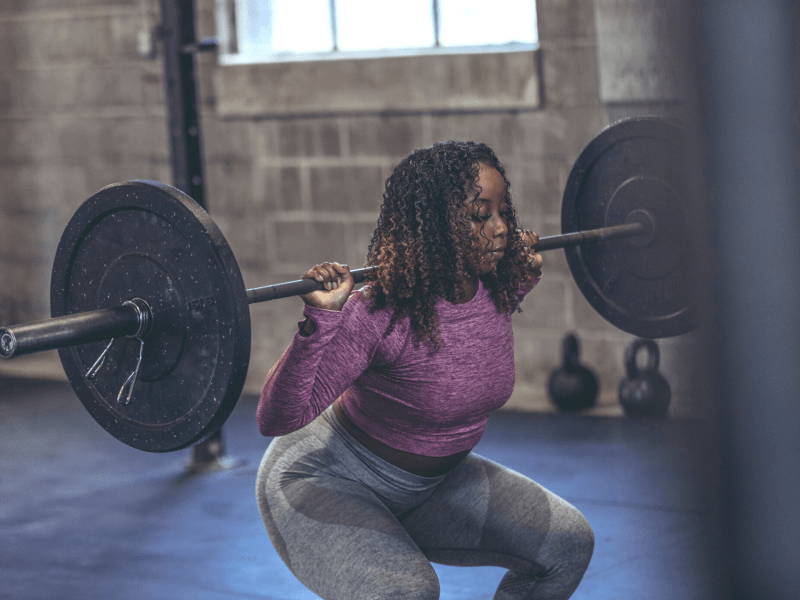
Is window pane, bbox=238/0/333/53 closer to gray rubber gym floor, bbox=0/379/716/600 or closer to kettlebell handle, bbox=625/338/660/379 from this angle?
gray rubber gym floor, bbox=0/379/716/600

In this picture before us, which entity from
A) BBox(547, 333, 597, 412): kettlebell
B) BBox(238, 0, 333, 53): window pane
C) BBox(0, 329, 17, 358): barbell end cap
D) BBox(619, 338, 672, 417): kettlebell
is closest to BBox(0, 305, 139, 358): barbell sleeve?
BBox(0, 329, 17, 358): barbell end cap

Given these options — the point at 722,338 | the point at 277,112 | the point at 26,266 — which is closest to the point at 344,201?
the point at 277,112

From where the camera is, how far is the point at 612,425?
424 centimetres

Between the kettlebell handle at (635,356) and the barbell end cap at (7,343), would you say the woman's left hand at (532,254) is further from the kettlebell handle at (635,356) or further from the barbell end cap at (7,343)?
the kettlebell handle at (635,356)

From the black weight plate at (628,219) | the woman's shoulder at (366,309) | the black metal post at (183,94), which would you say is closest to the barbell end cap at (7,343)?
the woman's shoulder at (366,309)

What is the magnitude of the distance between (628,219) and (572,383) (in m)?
2.20

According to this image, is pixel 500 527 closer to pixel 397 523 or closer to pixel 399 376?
pixel 397 523

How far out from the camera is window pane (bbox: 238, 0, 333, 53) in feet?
16.3

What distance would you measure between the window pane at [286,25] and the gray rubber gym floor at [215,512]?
1.77 meters

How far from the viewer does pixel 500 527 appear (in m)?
1.79

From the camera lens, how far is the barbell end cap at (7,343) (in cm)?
125

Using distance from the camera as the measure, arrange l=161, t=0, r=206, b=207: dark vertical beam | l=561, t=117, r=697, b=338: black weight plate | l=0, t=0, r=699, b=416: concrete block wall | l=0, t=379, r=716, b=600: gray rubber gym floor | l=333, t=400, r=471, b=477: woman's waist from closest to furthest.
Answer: l=333, t=400, r=471, b=477: woman's waist < l=561, t=117, r=697, b=338: black weight plate < l=0, t=379, r=716, b=600: gray rubber gym floor < l=161, t=0, r=206, b=207: dark vertical beam < l=0, t=0, r=699, b=416: concrete block wall

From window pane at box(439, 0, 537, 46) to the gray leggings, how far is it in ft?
10.1

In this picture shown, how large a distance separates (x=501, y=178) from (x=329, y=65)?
3.35 metres
